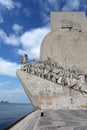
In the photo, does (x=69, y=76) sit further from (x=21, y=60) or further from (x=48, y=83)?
(x=21, y=60)

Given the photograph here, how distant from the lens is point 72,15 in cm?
1549

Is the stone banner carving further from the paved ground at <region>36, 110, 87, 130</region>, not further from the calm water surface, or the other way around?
the paved ground at <region>36, 110, 87, 130</region>

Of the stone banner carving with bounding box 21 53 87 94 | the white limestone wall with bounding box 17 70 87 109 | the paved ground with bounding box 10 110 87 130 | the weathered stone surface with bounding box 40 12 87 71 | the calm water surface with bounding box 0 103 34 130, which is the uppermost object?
the weathered stone surface with bounding box 40 12 87 71

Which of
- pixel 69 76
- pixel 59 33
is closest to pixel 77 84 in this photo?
pixel 69 76

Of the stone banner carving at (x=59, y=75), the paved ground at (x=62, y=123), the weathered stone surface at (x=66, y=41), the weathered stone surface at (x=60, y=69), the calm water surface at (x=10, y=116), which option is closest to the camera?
the paved ground at (x=62, y=123)

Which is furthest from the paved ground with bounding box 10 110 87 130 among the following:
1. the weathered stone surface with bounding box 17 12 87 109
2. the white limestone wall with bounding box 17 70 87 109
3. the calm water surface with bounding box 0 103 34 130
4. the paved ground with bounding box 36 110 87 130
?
the weathered stone surface with bounding box 17 12 87 109

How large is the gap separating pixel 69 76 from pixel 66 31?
4.50m

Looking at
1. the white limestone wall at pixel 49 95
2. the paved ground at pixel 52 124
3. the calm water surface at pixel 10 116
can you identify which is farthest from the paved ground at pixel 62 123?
the white limestone wall at pixel 49 95

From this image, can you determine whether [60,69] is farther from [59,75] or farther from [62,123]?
[62,123]

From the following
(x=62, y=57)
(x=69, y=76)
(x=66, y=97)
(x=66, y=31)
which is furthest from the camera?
(x=66, y=31)

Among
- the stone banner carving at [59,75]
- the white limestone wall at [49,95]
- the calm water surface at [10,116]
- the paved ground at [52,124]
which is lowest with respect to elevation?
the calm water surface at [10,116]

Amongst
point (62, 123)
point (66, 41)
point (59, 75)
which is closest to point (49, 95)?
point (59, 75)

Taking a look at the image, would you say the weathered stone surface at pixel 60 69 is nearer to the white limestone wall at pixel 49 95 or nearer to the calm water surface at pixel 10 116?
the white limestone wall at pixel 49 95

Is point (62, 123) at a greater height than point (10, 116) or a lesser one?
greater
